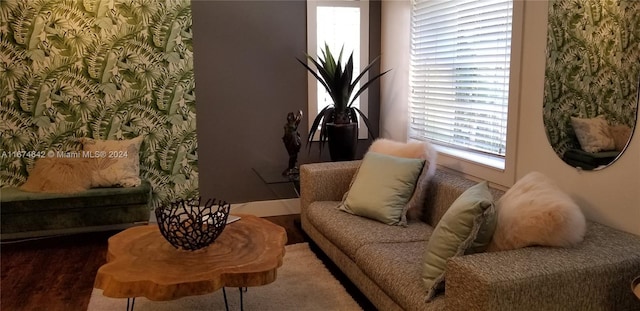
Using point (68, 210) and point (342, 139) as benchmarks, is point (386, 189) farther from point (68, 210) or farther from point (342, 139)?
point (68, 210)

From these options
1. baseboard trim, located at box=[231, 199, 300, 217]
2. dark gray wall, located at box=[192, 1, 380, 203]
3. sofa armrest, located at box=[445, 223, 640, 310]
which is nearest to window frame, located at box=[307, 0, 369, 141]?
dark gray wall, located at box=[192, 1, 380, 203]

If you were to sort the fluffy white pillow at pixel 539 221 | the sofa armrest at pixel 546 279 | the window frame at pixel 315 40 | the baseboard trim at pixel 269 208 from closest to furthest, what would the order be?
the sofa armrest at pixel 546 279 → the fluffy white pillow at pixel 539 221 → the window frame at pixel 315 40 → the baseboard trim at pixel 269 208

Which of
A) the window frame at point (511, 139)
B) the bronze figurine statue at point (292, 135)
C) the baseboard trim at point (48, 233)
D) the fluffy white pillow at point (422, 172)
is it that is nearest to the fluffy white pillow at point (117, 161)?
the baseboard trim at point (48, 233)

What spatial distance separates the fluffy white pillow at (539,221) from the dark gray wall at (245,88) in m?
2.53

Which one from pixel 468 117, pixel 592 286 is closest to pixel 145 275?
pixel 592 286

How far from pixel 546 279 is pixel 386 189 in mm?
1308

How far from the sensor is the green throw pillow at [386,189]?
282 cm

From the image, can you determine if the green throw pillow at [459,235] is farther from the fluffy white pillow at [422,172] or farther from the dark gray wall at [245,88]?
the dark gray wall at [245,88]

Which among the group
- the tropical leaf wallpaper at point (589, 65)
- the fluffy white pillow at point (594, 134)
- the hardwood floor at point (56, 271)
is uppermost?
the tropical leaf wallpaper at point (589, 65)

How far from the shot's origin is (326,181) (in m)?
3.35

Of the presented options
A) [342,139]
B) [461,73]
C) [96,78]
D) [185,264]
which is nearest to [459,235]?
[185,264]

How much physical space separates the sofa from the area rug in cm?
15

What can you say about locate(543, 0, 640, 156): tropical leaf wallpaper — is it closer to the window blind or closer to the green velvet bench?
the window blind

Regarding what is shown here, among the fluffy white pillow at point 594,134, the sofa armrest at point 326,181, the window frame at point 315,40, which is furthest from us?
the window frame at point 315,40
